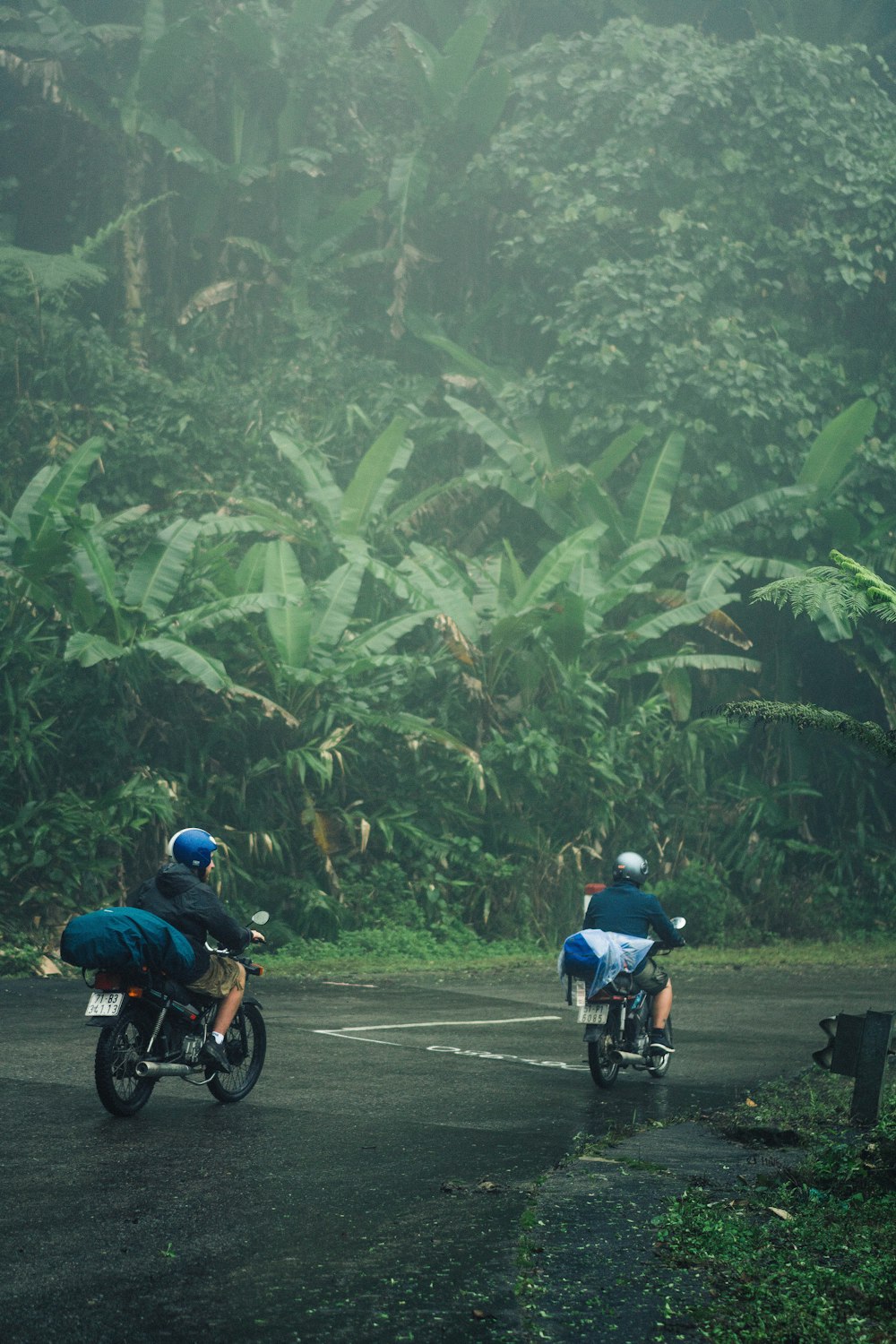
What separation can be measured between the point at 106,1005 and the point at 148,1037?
1.35 ft

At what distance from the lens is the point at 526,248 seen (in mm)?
24703

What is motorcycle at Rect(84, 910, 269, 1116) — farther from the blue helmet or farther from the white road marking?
the white road marking

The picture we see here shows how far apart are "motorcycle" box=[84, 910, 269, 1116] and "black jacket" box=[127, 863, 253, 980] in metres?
0.10

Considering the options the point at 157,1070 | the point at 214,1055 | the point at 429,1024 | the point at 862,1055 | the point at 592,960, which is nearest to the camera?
the point at 862,1055

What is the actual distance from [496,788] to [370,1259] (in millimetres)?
13202

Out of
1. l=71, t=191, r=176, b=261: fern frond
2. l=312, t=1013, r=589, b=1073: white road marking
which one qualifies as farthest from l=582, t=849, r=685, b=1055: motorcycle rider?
l=71, t=191, r=176, b=261: fern frond

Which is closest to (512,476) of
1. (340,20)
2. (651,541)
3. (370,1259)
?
(651,541)

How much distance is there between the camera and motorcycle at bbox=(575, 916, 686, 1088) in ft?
30.8

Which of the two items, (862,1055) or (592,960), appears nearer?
(862,1055)

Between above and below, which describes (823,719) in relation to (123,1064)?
above

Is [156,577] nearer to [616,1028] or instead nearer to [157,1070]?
[616,1028]

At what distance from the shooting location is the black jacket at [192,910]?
26.6ft

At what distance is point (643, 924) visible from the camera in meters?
9.91

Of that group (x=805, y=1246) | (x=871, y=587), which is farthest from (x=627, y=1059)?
(x=805, y=1246)
